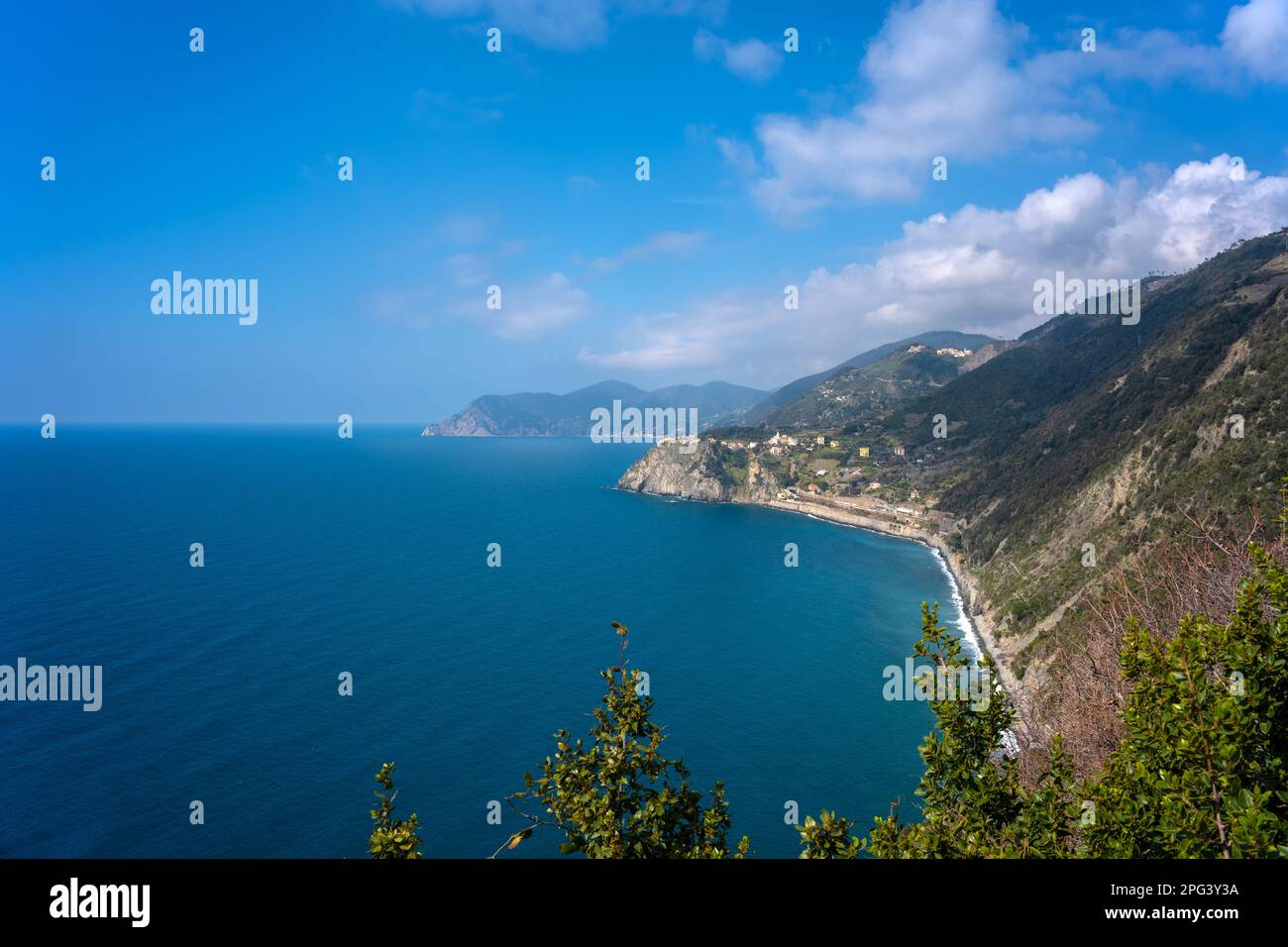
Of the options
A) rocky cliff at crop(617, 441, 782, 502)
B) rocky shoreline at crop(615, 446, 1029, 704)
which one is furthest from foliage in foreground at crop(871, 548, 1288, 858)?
rocky cliff at crop(617, 441, 782, 502)

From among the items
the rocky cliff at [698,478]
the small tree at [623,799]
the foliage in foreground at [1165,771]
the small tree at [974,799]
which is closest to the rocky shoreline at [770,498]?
the rocky cliff at [698,478]

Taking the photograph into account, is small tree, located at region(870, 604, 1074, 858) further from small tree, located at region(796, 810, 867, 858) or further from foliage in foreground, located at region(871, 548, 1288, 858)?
small tree, located at region(796, 810, 867, 858)

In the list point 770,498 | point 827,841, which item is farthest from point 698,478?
point 827,841

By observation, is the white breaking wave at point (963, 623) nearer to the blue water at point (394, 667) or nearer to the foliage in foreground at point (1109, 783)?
the blue water at point (394, 667)

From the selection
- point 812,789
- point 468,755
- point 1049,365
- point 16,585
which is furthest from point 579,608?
point 1049,365

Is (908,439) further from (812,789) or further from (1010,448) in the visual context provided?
(812,789)
